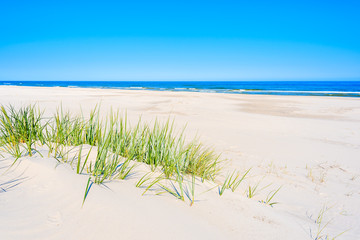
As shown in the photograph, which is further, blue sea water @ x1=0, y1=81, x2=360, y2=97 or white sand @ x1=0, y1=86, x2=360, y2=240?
blue sea water @ x1=0, y1=81, x2=360, y2=97

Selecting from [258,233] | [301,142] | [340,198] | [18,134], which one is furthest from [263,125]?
[18,134]

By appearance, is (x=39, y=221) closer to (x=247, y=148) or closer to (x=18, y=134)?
(x=18, y=134)

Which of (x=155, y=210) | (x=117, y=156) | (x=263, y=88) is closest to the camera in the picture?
(x=155, y=210)

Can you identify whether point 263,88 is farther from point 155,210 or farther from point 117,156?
point 155,210

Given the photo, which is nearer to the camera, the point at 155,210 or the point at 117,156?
the point at 155,210

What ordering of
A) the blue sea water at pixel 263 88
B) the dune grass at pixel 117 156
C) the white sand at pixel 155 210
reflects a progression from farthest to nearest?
the blue sea water at pixel 263 88, the dune grass at pixel 117 156, the white sand at pixel 155 210

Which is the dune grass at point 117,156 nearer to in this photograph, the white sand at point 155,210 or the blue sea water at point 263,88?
the white sand at point 155,210

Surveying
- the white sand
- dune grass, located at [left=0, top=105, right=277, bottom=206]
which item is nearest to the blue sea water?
the white sand

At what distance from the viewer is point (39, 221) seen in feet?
4.56

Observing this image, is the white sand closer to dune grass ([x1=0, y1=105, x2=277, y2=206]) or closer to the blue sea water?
dune grass ([x1=0, y1=105, x2=277, y2=206])

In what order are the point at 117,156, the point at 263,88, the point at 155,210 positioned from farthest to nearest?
the point at 263,88 < the point at 117,156 < the point at 155,210

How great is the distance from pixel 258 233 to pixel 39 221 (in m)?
1.55

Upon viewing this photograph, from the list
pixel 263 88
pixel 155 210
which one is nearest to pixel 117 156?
pixel 155 210

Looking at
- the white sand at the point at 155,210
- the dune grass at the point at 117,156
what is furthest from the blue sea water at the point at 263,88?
the dune grass at the point at 117,156
